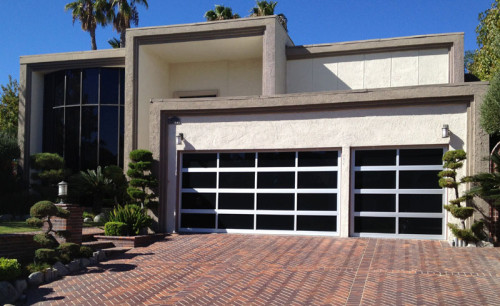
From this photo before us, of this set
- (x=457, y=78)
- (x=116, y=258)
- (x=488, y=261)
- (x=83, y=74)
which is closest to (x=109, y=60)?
(x=83, y=74)

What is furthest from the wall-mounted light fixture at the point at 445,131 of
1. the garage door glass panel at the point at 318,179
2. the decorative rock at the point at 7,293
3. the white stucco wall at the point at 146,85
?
the white stucco wall at the point at 146,85

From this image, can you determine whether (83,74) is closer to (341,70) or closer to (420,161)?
(341,70)

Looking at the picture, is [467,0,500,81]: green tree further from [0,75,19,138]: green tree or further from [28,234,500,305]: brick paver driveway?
[0,75,19,138]: green tree

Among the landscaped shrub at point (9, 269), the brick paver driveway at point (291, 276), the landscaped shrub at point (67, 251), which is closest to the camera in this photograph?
the brick paver driveway at point (291, 276)

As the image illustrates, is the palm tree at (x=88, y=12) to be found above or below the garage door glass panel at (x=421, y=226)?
above

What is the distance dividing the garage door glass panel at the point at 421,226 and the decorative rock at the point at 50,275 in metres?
9.06

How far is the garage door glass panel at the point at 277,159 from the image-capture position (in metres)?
14.5

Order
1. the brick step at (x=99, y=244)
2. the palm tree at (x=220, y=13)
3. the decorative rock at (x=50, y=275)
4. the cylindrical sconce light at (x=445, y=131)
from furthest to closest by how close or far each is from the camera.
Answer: the palm tree at (x=220, y=13), the cylindrical sconce light at (x=445, y=131), the brick step at (x=99, y=244), the decorative rock at (x=50, y=275)

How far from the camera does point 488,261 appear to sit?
10.4 meters

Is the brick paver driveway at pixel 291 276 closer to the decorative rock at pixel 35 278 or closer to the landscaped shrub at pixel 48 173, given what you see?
the decorative rock at pixel 35 278

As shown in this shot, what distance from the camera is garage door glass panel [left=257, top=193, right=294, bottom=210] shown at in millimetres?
14383

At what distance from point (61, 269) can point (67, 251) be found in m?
0.61

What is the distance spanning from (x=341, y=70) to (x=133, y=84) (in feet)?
26.8

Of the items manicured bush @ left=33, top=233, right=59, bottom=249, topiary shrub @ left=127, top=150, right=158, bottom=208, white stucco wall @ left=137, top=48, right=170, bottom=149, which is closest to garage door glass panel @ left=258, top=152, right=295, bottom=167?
topiary shrub @ left=127, top=150, right=158, bottom=208
